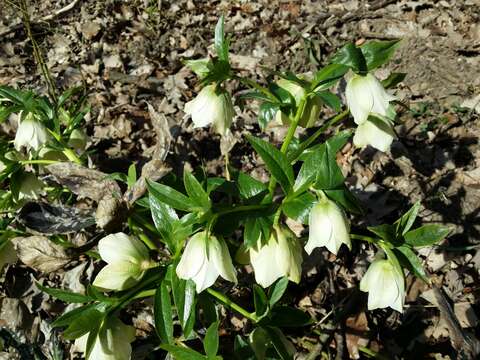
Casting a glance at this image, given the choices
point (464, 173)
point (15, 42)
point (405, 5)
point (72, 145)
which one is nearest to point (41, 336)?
point (72, 145)

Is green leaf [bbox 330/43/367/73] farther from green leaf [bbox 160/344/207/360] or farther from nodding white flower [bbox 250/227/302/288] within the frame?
green leaf [bbox 160/344/207/360]

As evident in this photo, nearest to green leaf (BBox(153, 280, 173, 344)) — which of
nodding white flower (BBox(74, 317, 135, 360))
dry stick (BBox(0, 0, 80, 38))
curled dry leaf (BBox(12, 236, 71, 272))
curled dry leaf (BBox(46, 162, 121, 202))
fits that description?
nodding white flower (BBox(74, 317, 135, 360))

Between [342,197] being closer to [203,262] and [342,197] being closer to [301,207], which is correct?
[301,207]

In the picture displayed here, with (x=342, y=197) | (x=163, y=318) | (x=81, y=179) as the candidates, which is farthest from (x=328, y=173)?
(x=81, y=179)

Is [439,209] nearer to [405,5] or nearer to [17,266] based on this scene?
[405,5]

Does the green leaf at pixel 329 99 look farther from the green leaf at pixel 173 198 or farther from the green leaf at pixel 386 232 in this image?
the green leaf at pixel 173 198
